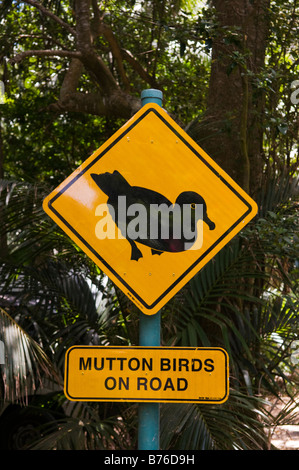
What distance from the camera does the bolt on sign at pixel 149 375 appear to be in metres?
2.53

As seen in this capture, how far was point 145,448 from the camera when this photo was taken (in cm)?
259

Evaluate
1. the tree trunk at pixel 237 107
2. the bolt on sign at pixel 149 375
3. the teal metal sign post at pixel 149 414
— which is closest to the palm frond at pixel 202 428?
the teal metal sign post at pixel 149 414

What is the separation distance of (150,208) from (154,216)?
4cm

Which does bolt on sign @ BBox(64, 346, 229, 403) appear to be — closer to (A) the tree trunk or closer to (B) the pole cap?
(B) the pole cap

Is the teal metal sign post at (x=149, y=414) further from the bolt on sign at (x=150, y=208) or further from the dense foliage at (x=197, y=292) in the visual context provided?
the dense foliage at (x=197, y=292)

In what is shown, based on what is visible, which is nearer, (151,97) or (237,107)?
(151,97)

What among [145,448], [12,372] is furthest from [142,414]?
[12,372]

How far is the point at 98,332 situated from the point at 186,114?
12.5 ft

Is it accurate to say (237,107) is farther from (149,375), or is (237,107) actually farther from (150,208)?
(149,375)

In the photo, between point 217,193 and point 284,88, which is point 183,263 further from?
point 284,88


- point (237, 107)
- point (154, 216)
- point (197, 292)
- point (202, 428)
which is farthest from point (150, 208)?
point (237, 107)

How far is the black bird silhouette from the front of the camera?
2678 millimetres

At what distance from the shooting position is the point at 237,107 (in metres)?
6.18

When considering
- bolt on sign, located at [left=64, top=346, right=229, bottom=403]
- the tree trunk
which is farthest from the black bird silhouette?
the tree trunk
